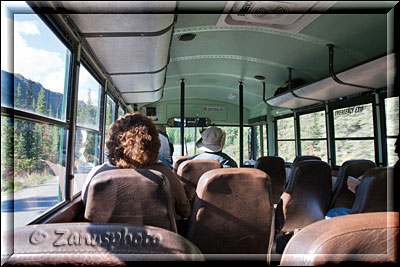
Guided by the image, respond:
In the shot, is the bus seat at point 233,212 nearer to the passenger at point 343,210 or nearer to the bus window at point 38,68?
the passenger at point 343,210

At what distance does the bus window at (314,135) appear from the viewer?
4.85 m

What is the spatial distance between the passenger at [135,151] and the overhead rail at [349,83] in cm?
269

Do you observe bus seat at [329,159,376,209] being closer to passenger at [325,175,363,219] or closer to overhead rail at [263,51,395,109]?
passenger at [325,175,363,219]

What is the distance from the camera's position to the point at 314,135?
5.19m

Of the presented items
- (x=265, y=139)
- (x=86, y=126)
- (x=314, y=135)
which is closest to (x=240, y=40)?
(x=86, y=126)

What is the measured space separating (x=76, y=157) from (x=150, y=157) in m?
1.23

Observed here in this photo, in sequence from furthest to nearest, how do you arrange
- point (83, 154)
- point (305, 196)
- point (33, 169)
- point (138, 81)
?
point (138, 81) < point (83, 154) < point (305, 196) < point (33, 169)

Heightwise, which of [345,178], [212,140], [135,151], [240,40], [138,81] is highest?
[240,40]

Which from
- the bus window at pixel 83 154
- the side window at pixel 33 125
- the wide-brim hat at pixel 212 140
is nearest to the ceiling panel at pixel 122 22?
the side window at pixel 33 125

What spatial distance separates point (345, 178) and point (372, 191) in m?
1.13

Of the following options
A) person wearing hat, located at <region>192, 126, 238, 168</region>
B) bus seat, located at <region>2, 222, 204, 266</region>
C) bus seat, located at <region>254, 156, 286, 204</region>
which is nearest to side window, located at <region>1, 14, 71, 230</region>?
bus seat, located at <region>2, 222, 204, 266</region>

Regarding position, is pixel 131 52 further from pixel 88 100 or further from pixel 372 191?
pixel 372 191

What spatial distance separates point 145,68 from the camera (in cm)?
301

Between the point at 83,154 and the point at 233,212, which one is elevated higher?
the point at 83,154
